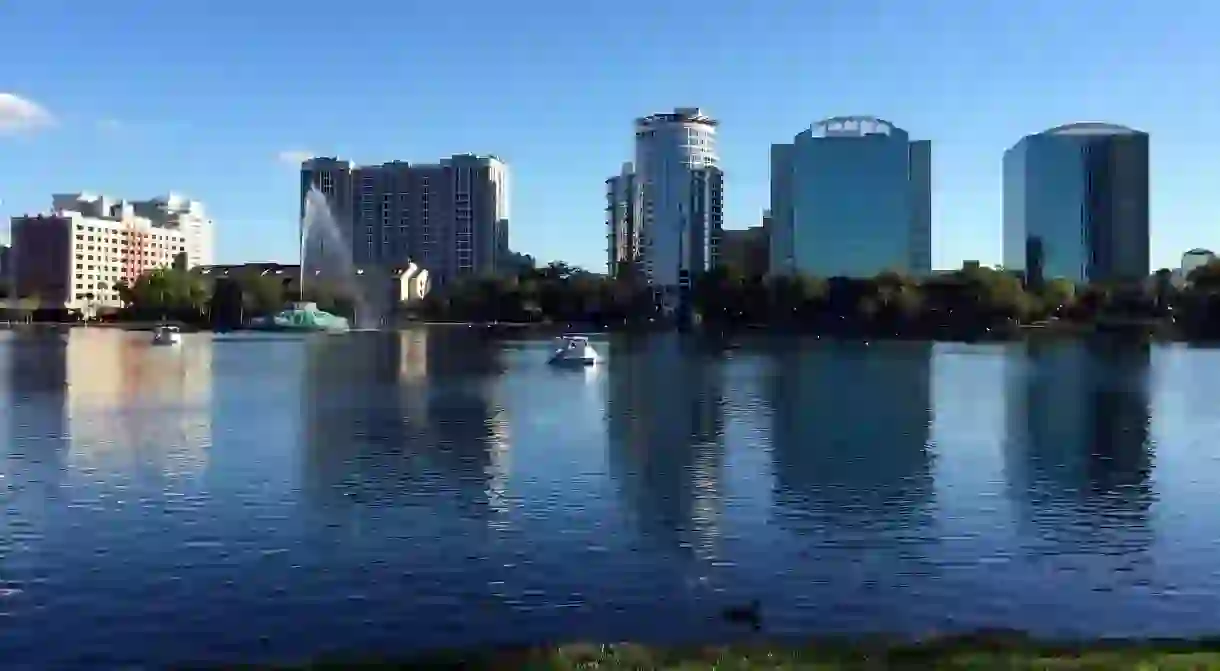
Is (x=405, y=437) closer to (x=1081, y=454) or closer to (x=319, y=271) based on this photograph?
(x=1081, y=454)

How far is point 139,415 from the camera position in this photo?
46875 millimetres

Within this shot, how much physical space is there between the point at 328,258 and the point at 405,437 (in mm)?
139832

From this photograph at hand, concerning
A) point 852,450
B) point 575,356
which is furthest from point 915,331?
point 852,450

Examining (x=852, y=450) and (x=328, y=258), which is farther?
(x=328, y=258)

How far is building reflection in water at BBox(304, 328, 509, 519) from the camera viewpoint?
98.5ft

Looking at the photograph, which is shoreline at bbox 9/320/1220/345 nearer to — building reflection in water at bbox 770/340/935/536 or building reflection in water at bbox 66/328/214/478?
building reflection in water at bbox 770/340/935/536

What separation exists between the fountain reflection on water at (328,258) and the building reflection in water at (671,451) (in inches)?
3595

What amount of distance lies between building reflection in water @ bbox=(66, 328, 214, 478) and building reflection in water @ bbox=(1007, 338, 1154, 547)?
68.3ft

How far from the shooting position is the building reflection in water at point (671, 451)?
87.1ft

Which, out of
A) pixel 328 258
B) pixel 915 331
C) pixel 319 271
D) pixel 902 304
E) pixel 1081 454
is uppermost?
pixel 328 258

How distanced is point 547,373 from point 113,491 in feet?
154

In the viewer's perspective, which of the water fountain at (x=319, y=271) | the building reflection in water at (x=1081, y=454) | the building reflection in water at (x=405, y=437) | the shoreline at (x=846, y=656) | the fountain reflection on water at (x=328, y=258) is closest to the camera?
the shoreline at (x=846, y=656)

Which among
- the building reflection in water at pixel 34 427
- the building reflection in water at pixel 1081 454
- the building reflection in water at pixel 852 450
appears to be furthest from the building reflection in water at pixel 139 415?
the building reflection in water at pixel 1081 454

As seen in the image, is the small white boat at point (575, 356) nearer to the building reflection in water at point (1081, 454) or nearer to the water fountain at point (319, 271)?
the building reflection in water at point (1081, 454)
